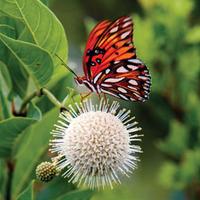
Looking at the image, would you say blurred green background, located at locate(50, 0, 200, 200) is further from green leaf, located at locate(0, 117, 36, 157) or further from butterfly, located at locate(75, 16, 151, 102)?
butterfly, located at locate(75, 16, 151, 102)

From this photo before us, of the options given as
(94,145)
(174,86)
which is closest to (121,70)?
(94,145)

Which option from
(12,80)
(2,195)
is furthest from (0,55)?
(2,195)

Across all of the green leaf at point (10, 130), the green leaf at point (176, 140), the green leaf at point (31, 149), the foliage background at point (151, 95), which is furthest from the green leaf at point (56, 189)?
the green leaf at point (176, 140)

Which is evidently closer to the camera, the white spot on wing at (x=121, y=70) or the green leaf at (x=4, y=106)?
the white spot on wing at (x=121, y=70)

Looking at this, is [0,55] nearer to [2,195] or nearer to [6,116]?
[6,116]

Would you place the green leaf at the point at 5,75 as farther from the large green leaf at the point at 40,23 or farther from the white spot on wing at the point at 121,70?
the white spot on wing at the point at 121,70
